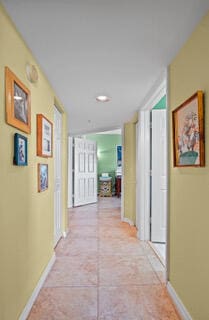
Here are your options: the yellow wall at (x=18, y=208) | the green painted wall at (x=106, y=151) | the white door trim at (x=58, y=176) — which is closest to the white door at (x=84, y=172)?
the green painted wall at (x=106, y=151)

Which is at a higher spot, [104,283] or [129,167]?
[129,167]

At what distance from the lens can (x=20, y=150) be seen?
168 cm

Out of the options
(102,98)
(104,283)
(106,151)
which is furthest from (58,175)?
(106,151)

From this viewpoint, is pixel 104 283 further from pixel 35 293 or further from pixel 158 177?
pixel 158 177

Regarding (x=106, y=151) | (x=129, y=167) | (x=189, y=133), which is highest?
(x=106, y=151)

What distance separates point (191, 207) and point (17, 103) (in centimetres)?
138

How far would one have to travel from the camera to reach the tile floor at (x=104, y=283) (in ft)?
6.30

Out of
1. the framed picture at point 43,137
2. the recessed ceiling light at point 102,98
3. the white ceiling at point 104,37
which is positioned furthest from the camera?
the recessed ceiling light at point 102,98

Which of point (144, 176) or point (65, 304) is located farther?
point (144, 176)

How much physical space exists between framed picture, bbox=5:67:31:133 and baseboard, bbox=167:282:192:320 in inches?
69.1

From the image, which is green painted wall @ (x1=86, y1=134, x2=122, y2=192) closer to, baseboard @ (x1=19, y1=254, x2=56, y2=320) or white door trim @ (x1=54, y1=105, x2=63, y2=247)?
white door trim @ (x1=54, y1=105, x2=63, y2=247)

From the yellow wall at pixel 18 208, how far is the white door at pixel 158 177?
71.8 inches

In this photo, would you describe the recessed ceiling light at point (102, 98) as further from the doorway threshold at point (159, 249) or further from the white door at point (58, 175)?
the doorway threshold at point (159, 249)

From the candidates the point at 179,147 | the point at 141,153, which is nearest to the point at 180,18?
the point at 179,147
